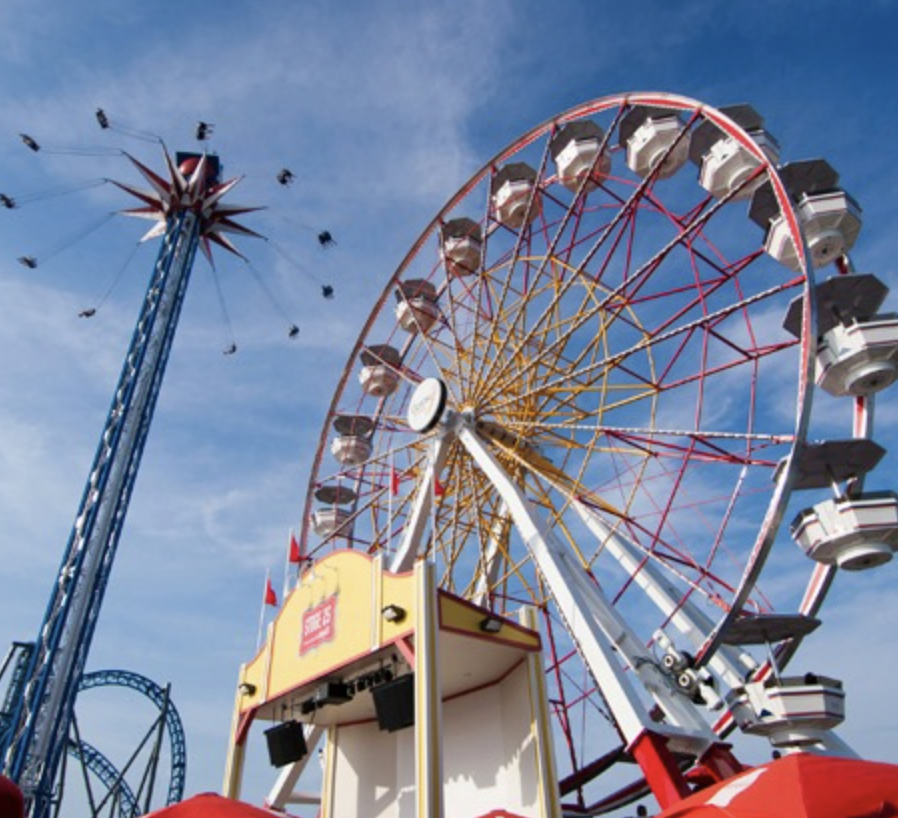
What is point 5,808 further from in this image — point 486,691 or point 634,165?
point 634,165

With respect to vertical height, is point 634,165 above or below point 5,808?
above

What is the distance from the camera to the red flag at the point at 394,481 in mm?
15627

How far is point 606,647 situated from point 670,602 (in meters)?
2.88

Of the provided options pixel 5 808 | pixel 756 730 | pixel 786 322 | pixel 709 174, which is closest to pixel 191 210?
pixel 709 174

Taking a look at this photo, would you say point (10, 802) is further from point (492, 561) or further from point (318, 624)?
point (492, 561)

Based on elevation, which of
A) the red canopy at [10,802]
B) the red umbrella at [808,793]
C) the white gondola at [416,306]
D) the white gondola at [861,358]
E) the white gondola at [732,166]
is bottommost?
the red canopy at [10,802]

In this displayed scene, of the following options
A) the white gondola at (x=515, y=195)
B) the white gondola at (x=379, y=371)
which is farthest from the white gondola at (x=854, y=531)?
the white gondola at (x=379, y=371)

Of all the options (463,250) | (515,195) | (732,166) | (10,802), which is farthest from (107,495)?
(10,802)

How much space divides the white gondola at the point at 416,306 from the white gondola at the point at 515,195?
269 cm

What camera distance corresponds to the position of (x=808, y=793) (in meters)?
5.62

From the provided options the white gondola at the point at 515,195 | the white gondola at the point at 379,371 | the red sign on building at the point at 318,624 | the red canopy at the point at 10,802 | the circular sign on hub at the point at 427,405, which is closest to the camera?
the red canopy at the point at 10,802

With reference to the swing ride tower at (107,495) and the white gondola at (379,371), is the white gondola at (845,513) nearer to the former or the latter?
the white gondola at (379,371)

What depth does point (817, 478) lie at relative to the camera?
1108 cm

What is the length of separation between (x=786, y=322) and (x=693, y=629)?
4.84 m
